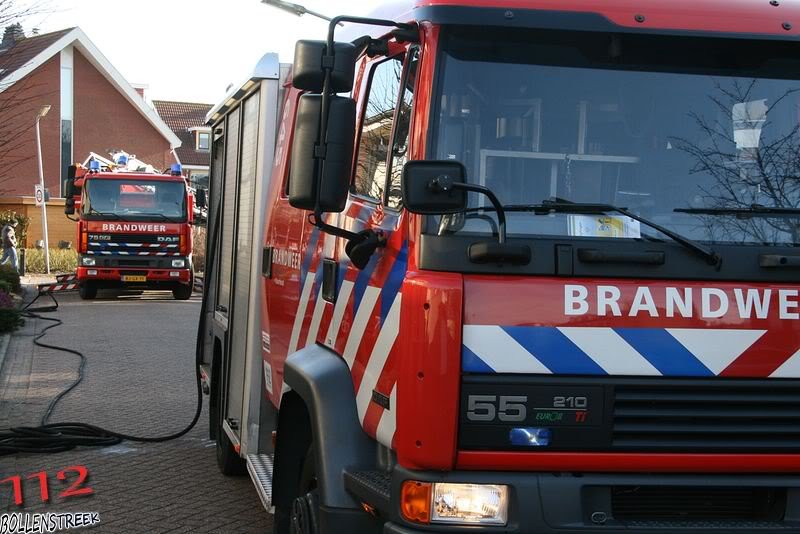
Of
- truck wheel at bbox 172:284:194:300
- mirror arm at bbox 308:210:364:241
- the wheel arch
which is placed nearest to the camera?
mirror arm at bbox 308:210:364:241

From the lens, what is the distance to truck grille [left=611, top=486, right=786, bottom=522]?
351cm

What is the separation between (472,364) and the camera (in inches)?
133

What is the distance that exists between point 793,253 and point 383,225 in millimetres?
1426

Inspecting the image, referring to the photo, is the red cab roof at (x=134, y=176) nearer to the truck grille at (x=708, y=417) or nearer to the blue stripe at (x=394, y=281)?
the blue stripe at (x=394, y=281)

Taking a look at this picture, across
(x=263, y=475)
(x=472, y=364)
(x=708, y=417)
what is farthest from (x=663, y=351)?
(x=263, y=475)

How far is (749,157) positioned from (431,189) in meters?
1.20

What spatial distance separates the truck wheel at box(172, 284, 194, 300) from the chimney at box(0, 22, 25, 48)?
11927 mm

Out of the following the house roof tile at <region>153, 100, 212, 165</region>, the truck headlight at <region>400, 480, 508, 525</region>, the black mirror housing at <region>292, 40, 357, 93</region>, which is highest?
the house roof tile at <region>153, 100, 212, 165</region>

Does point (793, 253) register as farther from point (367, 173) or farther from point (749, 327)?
point (367, 173)

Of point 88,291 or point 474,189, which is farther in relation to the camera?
point 88,291

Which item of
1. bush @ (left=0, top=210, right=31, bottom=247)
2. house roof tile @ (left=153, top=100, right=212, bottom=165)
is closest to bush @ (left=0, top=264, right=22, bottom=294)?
bush @ (left=0, top=210, right=31, bottom=247)

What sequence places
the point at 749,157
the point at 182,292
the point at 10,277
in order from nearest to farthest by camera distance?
Answer: the point at 749,157 → the point at 10,277 → the point at 182,292

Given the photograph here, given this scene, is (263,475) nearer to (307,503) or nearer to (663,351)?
(307,503)
